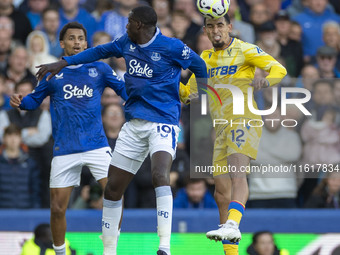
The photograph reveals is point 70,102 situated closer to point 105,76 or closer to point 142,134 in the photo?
point 105,76

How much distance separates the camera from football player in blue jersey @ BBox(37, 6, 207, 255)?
10062mm

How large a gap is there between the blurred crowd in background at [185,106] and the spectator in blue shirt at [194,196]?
16 millimetres

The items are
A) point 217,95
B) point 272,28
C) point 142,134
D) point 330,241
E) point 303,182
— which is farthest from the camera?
point 272,28

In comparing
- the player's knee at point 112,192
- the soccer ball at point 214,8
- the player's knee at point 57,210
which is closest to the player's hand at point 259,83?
the soccer ball at point 214,8

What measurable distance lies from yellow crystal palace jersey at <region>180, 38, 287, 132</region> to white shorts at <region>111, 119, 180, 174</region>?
94 centimetres

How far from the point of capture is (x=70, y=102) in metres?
11.2

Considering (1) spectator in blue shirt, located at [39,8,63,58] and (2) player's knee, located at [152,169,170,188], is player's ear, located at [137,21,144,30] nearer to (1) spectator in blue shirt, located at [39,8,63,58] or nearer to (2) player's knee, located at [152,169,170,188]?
(2) player's knee, located at [152,169,170,188]

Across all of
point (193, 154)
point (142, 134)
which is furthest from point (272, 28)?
point (142, 134)

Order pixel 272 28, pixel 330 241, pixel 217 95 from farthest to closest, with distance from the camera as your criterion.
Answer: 1. pixel 272 28
2. pixel 330 241
3. pixel 217 95

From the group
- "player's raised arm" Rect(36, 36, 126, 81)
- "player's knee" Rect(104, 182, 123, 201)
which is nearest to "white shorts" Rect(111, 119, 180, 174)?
"player's knee" Rect(104, 182, 123, 201)

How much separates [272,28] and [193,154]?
3.32m

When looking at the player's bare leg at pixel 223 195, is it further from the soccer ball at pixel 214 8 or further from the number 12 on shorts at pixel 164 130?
the soccer ball at pixel 214 8

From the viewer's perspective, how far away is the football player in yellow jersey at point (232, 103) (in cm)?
1058

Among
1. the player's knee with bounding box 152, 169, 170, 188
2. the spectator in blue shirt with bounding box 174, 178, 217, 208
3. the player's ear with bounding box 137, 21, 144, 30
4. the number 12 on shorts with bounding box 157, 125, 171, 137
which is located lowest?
the player's knee with bounding box 152, 169, 170, 188
